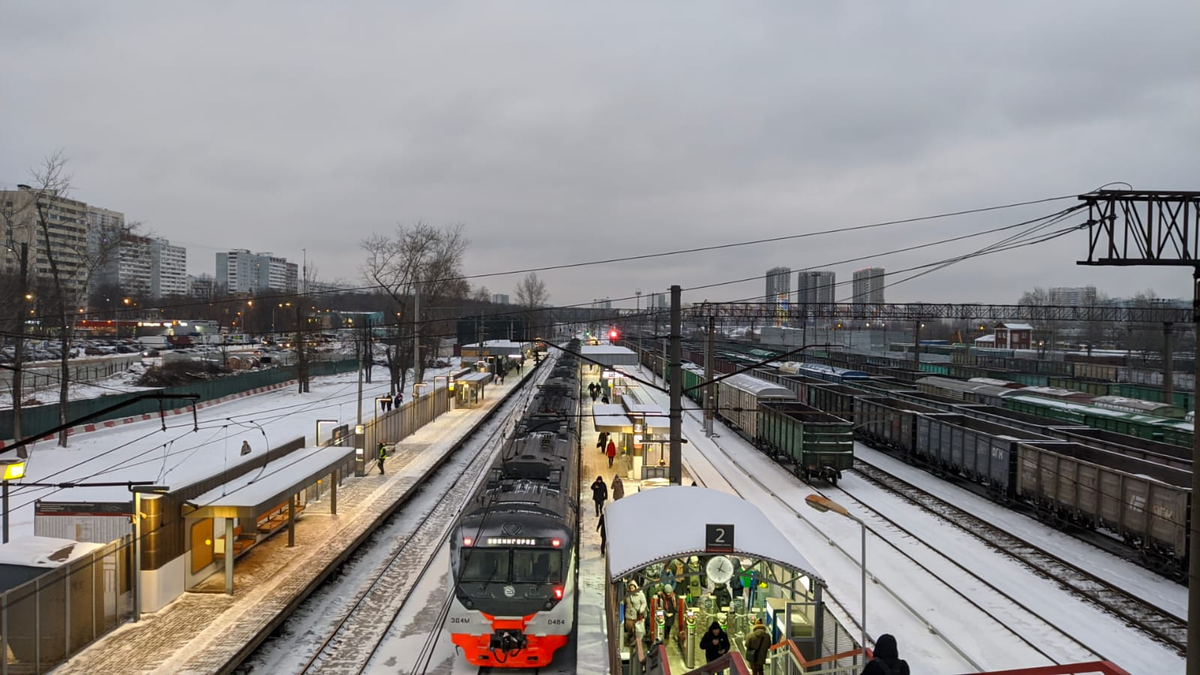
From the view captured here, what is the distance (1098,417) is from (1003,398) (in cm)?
588

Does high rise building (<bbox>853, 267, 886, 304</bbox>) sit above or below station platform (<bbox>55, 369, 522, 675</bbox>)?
above

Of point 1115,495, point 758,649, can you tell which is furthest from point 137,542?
point 1115,495

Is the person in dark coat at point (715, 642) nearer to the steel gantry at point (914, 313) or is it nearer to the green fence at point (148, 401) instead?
the green fence at point (148, 401)

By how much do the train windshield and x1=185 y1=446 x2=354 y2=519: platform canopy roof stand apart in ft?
20.3

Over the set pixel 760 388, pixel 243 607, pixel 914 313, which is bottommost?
pixel 243 607

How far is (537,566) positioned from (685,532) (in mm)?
2587

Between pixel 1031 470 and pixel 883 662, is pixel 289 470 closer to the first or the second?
pixel 883 662

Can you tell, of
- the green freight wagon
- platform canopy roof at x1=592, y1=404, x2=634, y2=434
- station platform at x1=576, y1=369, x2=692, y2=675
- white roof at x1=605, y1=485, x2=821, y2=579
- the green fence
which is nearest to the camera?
white roof at x1=605, y1=485, x2=821, y2=579

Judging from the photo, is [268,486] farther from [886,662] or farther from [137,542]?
[886,662]

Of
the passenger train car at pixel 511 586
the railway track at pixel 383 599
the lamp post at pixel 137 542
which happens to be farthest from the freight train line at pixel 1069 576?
the lamp post at pixel 137 542

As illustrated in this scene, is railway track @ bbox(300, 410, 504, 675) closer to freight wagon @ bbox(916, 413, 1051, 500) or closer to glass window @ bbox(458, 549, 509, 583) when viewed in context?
glass window @ bbox(458, 549, 509, 583)

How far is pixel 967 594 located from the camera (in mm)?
14141

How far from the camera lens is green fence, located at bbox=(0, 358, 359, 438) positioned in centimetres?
2889

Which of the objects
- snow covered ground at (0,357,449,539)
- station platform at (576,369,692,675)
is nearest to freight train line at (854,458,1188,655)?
station platform at (576,369,692,675)
